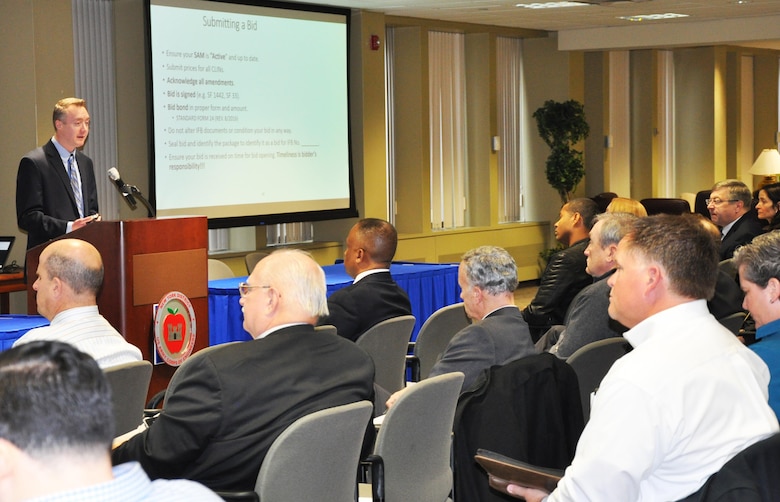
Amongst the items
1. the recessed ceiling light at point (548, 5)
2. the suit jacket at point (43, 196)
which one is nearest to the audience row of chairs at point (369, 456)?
the suit jacket at point (43, 196)

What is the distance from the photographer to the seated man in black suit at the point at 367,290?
5070 millimetres

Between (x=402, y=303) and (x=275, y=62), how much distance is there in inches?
181

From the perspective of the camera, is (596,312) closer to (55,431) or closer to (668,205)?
(55,431)

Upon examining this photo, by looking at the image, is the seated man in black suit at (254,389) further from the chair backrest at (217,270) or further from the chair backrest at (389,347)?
the chair backrest at (217,270)

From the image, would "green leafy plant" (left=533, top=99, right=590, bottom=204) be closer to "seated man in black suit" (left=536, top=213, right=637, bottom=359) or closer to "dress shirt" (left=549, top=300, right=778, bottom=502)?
"seated man in black suit" (left=536, top=213, right=637, bottom=359)

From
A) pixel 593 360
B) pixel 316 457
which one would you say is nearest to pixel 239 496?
pixel 316 457

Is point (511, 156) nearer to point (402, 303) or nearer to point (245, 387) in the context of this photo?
point (402, 303)

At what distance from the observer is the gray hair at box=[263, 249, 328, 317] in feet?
9.95

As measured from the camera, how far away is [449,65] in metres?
12.3

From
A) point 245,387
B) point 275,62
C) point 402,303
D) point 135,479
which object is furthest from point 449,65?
point 135,479

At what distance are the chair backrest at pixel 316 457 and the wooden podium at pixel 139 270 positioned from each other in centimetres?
219

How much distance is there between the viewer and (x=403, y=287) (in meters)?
7.28

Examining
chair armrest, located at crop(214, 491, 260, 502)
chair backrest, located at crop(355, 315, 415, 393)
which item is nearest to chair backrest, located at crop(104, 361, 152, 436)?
chair armrest, located at crop(214, 491, 260, 502)

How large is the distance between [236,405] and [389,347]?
202 cm
